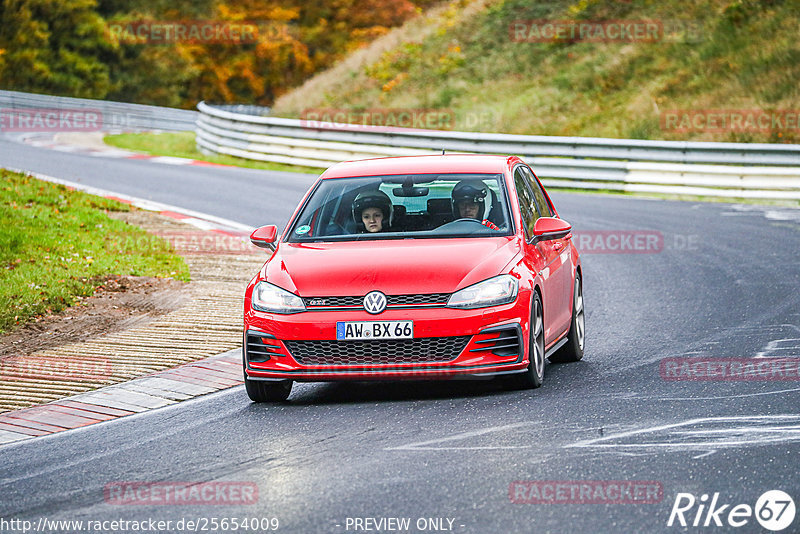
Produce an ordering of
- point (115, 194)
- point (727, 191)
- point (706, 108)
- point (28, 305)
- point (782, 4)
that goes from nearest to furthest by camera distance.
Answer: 1. point (28, 305)
2. point (115, 194)
3. point (727, 191)
4. point (706, 108)
5. point (782, 4)

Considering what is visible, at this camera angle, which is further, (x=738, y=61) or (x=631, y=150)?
(x=738, y=61)

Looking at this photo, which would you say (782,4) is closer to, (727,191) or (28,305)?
(727,191)

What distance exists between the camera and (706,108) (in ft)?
101

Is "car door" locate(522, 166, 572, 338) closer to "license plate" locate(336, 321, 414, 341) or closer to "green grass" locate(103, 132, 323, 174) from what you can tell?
"license plate" locate(336, 321, 414, 341)

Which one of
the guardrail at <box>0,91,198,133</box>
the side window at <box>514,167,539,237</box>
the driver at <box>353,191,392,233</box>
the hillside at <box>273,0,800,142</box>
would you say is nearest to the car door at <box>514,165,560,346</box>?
the side window at <box>514,167,539,237</box>

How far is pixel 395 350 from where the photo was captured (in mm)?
8172

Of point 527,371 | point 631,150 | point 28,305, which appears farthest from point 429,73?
point 527,371

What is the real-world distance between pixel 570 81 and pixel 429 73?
264 inches

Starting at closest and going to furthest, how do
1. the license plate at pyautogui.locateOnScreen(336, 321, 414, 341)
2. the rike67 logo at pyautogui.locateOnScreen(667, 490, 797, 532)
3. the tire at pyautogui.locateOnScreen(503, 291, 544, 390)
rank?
the rike67 logo at pyautogui.locateOnScreen(667, 490, 797, 532) < the license plate at pyautogui.locateOnScreen(336, 321, 414, 341) < the tire at pyautogui.locateOnScreen(503, 291, 544, 390)

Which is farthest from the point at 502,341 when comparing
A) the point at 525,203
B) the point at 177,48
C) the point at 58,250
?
the point at 177,48

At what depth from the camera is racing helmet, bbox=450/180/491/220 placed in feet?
30.6

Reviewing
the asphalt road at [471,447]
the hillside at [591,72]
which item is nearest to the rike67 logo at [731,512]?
the asphalt road at [471,447]

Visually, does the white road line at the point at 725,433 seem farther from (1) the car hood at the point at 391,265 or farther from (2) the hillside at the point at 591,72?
(2) the hillside at the point at 591,72

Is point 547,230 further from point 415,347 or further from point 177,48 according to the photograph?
point 177,48
